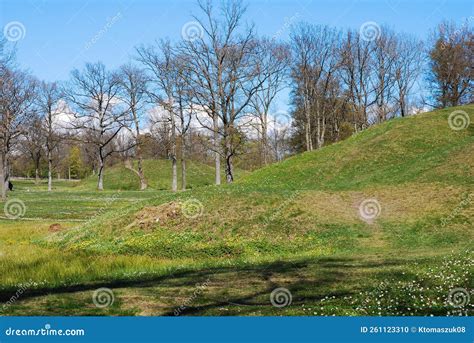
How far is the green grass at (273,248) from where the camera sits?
35.9 ft

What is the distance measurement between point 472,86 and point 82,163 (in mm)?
98284

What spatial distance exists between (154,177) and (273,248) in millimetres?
59965

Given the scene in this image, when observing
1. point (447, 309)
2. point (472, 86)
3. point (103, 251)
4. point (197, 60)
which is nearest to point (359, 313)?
point (447, 309)

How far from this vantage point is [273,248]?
2114 centimetres

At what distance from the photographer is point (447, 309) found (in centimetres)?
969

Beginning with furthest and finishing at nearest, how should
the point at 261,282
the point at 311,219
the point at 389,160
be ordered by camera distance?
the point at 389,160 < the point at 311,219 < the point at 261,282

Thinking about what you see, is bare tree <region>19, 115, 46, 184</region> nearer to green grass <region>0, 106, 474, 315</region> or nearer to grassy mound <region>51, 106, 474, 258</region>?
green grass <region>0, 106, 474, 315</region>

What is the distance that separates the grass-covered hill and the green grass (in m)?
36.0

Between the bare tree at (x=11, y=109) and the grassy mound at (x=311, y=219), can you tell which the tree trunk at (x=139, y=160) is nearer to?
the bare tree at (x=11, y=109)

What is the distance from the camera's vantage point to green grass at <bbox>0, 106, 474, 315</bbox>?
10930mm

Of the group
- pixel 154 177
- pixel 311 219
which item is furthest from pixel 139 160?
pixel 311 219

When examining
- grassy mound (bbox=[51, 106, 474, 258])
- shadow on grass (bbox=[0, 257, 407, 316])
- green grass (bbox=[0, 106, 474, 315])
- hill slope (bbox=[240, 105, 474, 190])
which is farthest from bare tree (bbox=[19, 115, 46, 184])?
shadow on grass (bbox=[0, 257, 407, 316])

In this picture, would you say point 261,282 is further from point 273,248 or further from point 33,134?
point 33,134

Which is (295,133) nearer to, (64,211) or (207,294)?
(64,211)
